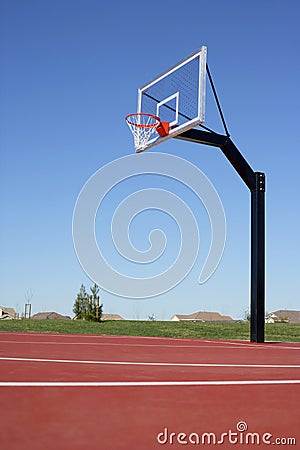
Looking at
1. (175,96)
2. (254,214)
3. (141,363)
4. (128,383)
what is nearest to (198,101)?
(175,96)

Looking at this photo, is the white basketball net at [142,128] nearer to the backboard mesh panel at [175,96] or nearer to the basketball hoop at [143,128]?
the basketball hoop at [143,128]

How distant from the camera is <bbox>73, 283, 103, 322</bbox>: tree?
31.0 metres

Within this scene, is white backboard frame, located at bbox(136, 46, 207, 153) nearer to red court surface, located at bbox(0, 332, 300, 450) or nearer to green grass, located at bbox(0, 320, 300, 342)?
green grass, located at bbox(0, 320, 300, 342)

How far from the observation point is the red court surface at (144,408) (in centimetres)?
268

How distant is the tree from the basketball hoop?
19703mm

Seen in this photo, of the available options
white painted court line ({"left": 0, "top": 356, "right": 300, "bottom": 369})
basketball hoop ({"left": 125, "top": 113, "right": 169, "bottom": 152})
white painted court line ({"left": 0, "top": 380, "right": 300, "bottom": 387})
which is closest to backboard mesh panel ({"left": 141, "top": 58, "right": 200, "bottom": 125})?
basketball hoop ({"left": 125, "top": 113, "right": 169, "bottom": 152})

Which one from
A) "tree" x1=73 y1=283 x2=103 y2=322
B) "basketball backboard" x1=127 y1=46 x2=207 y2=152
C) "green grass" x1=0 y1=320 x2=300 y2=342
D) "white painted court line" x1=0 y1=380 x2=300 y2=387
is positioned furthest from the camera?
"tree" x1=73 y1=283 x2=103 y2=322

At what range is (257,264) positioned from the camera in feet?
35.1

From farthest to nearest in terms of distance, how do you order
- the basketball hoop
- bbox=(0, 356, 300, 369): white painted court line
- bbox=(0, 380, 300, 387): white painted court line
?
the basketball hoop
bbox=(0, 356, 300, 369): white painted court line
bbox=(0, 380, 300, 387): white painted court line

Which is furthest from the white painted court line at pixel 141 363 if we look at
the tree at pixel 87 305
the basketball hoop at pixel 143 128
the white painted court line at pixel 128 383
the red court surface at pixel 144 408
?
the tree at pixel 87 305

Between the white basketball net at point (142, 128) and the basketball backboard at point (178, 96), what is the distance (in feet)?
0.22

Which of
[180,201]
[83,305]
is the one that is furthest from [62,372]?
[83,305]

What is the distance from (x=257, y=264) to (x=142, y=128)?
134 inches

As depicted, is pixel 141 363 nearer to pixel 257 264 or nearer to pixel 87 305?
pixel 257 264
